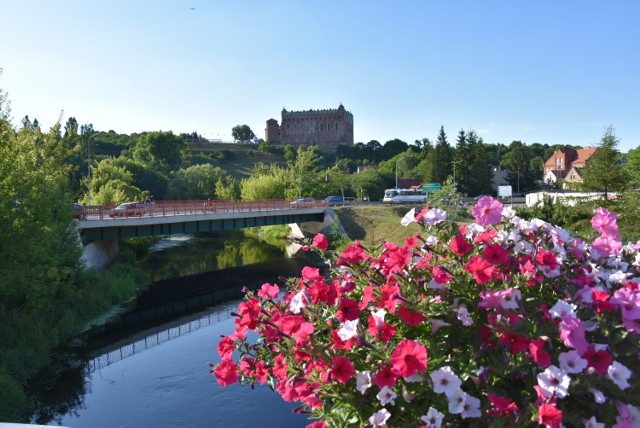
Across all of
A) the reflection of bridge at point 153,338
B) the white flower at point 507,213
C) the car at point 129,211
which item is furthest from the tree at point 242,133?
the white flower at point 507,213

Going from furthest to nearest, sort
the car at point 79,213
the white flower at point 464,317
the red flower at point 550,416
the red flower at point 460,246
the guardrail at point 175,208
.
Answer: the guardrail at point 175,208, the car at point 79,213, the red flower at point 460,246, the white flower at point 464,317, the red flower at point 550,416

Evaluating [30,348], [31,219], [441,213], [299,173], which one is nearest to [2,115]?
[31,219]

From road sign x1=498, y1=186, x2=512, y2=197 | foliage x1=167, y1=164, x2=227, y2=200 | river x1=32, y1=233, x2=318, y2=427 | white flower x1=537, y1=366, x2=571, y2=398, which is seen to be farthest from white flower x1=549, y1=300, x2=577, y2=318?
foliage x1=167, y1=164, x2=227, y2=200

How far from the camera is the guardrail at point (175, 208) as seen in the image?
96.3 ft

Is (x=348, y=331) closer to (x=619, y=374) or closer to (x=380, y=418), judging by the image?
(x=380, y=418)

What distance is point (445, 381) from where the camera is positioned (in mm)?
3355

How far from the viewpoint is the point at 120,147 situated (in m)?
117

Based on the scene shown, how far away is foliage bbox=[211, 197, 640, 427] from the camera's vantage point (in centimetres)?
337

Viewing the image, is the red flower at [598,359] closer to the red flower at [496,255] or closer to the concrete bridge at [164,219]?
the red flower at [496,255]

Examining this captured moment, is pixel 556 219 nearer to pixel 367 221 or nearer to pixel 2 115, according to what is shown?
pixel 367 221

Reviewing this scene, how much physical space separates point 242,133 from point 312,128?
22387 mm

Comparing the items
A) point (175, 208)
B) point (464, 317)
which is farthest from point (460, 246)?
point (175, 208)

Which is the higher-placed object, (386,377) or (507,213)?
(507,213)

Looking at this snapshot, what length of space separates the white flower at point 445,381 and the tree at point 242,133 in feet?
531
